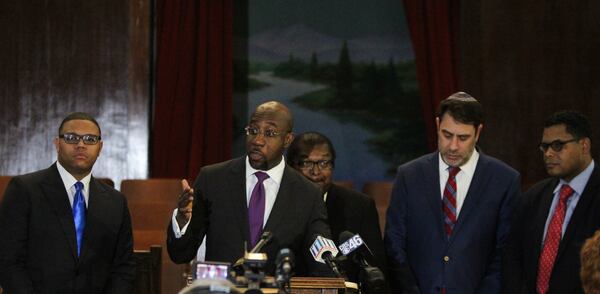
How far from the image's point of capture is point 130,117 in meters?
8.58

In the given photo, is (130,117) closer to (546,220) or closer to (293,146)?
(293,146)

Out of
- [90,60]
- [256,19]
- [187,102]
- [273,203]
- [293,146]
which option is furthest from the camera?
[256,19]

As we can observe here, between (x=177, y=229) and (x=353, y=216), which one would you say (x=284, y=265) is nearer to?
(x=177, y=229)

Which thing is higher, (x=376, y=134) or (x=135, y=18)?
(x=135, y=18)

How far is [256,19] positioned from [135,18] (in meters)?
1.91

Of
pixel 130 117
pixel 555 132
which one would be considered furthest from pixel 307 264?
pixel 130 117

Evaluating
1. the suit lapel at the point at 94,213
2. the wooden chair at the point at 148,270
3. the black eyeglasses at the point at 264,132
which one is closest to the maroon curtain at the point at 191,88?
the wooden chair at the point at 148,270

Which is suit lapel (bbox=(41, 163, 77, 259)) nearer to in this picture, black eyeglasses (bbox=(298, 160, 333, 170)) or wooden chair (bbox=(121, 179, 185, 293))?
wooden chair (bbox=(121, 179, 185, 293))

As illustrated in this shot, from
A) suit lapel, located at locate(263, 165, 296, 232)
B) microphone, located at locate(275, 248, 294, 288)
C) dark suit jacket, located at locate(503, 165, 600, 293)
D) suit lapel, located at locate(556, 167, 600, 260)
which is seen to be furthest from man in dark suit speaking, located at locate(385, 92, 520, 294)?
microphone, located at locate(275, 248, 294, 288)

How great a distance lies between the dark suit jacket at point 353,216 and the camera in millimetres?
4848

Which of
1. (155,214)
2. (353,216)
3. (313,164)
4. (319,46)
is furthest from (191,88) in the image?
(353,216)

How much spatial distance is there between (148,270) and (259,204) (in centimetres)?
135

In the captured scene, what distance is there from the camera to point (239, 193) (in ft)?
13.9

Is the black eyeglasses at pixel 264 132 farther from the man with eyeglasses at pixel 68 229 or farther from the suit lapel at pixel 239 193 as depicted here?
the man with eyeglasses at pixel 68 229
